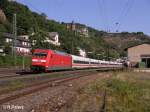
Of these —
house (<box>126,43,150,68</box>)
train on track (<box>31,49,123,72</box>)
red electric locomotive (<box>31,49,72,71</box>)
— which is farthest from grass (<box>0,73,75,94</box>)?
house (<box>126,43,150,68</box>)

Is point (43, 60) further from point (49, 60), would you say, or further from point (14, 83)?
point (14, 83)

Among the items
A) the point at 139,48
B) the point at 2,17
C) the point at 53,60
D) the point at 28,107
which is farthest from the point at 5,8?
the point at 28,107

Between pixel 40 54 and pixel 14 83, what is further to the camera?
pixel 40 54

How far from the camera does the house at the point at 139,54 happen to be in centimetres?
9127

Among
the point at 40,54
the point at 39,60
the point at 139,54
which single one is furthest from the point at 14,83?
the point at 139,54

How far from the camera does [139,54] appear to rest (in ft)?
303

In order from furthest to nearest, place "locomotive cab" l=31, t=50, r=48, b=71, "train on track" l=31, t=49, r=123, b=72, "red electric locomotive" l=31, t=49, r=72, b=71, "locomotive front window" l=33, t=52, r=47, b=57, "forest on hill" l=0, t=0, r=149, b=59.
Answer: "forest on hill" l=0, t=0, r=149, b=59 → "locomotive front window" l=33, t=52, r=47, b=57 → "train on track" l=31, t=49, r=123, b=72 → "red electric locomotive" l=31, t=49, r=72, b=71 → "locomotive cab" l=31, t=50, r=48, b=71

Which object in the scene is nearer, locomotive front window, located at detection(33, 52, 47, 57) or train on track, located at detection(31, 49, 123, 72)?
train on track, located at detection(31, 49, 123, 72)

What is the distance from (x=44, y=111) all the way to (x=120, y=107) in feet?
9.89

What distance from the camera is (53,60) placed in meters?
47.8

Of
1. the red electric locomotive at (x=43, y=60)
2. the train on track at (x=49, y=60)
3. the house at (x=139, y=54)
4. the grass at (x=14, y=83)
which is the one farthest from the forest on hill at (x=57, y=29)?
the grass at (x=14, y=83)

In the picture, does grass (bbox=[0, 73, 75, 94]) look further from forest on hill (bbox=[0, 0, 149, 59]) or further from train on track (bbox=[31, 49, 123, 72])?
forest on hill (bbox=[0, 0, 149, 59])

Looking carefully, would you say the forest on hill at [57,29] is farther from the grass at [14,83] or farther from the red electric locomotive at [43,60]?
the grass at [14,83]

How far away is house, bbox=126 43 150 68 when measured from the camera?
91.3 metres
